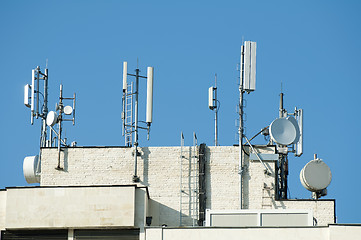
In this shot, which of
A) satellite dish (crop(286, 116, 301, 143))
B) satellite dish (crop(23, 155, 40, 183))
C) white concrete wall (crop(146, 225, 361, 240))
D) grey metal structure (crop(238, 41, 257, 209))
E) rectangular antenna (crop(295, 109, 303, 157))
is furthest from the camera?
rectangular antenna (crop(295, 109, 303, 157))

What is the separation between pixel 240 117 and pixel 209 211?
7.53 m

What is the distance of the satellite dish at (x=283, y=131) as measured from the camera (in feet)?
184

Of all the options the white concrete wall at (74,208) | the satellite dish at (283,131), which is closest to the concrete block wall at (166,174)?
the satellite dish at (283,131)

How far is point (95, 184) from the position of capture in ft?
188

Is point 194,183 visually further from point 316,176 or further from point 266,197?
point 316,176

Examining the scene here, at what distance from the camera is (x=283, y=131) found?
5641 centimetres

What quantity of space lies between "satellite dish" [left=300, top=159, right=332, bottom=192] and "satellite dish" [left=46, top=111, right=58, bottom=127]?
46.7 feet

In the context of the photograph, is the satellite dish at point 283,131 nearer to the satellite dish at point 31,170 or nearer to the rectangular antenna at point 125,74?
the rectangular antenna at point 125,74

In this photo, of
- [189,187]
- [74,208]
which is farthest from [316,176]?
[74,208]

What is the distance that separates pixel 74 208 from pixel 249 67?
499 inches

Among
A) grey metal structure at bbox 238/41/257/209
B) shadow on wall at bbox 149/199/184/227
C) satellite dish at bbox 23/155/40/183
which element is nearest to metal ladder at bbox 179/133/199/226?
shadow on wall at bbox 149/199/184/227

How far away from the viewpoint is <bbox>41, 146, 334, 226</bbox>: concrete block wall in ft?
185

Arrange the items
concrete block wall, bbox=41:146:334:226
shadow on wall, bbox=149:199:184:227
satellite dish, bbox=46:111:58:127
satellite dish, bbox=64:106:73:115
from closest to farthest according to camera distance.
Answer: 1. shadow on wall, bbox=149:199:184:227
2. concrete block wall, bbox=41:146:334:226
3. satellite dish, bbox=46:111:58:127
4. satellite dish, bbox=64:106:73:115

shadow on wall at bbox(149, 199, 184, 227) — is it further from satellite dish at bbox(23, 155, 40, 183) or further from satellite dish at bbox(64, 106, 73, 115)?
satellite dish at bbox(64, 106, 73, 115)
